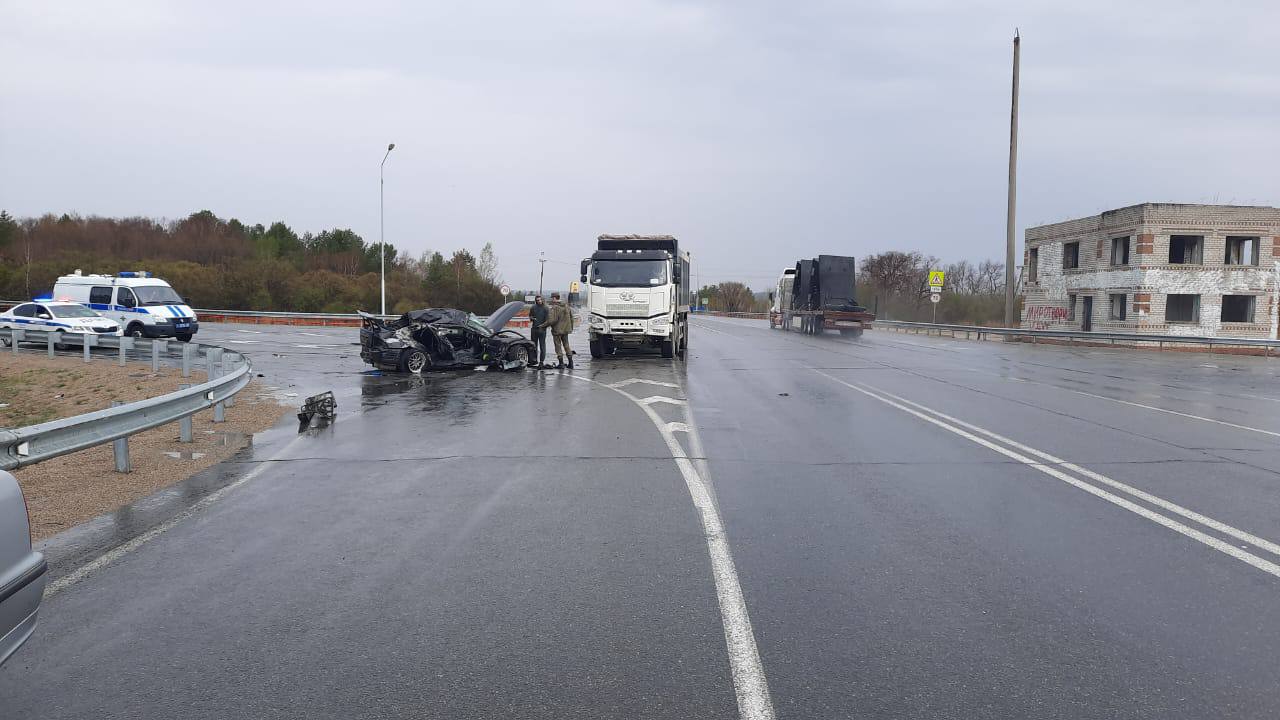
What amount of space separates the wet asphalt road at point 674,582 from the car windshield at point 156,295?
71.0 feet

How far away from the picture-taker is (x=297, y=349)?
27.8m

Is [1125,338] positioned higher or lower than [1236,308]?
lower

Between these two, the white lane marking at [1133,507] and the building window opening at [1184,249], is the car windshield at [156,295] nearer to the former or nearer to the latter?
the white lane marking at [1133,507]

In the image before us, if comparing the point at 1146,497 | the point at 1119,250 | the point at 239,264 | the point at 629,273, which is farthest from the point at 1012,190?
the point at 239,264

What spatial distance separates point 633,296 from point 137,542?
1754cm

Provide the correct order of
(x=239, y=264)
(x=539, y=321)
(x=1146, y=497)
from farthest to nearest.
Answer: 1. (x=239, y=264)
2. (x=539, y=321)
3. (x=1146, y=497)

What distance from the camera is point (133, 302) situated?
28.4m

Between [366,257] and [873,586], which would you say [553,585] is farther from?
[366,257]

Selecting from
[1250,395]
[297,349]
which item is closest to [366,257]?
[297,349]

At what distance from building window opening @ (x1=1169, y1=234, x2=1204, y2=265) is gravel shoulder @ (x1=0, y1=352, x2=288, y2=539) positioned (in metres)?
41.9

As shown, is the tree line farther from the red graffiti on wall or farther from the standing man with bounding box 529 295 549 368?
the red graffiti on wall

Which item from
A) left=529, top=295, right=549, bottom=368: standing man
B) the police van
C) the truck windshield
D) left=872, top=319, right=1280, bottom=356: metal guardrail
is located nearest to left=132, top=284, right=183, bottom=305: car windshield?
the police van

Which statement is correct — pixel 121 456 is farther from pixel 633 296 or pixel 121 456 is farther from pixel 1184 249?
pixel 1184 249

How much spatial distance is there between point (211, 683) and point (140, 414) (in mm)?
5348
